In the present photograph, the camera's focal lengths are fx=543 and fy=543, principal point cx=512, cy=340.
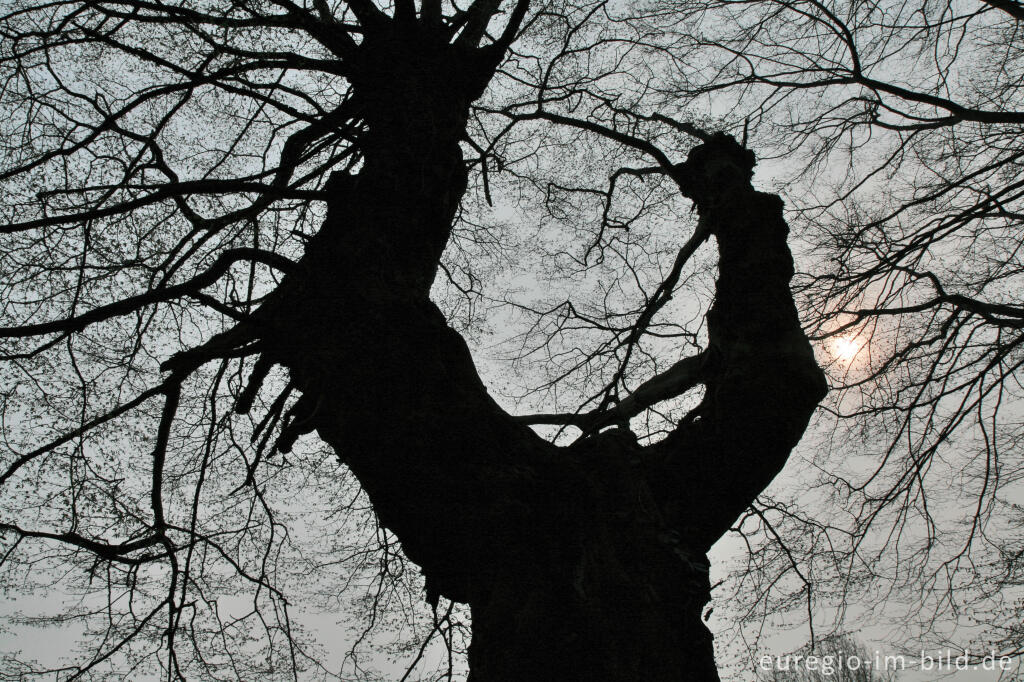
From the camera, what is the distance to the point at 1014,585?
11.3ft

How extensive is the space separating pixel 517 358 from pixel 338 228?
2313mm

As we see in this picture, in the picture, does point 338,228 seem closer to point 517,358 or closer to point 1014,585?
point 517,358

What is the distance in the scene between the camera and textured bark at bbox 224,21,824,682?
1.36 meters

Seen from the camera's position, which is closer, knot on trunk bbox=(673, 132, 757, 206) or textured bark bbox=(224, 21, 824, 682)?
textured bark bbox=(224, 21, 824, 682)

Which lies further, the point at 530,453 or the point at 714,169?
the point at 714,169

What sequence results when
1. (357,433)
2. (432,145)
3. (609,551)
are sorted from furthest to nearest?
(432,145) < (357,433) < (609,551)

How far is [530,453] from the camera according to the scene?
169 cm

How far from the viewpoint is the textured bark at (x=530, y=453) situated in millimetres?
1364

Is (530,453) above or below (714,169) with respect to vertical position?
below

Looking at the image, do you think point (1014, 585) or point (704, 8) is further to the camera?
point (704, 8)

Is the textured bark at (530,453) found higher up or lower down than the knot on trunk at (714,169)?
lower down

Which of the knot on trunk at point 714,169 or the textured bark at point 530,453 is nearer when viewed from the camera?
the textured bark at point 530,453

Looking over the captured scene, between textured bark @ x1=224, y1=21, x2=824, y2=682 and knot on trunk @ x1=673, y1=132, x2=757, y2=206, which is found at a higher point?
knot on trunk @ x1=673, y1=132, x2=757, y2=206

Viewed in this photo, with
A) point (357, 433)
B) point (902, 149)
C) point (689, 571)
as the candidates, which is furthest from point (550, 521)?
point (902, 149)
